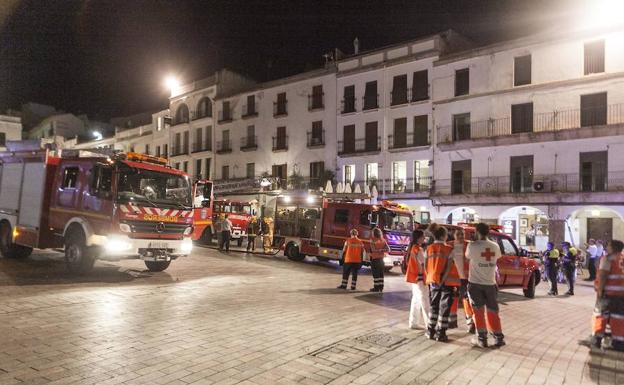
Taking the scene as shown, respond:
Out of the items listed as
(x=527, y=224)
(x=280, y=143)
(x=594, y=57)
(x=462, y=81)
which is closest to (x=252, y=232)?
(x=527, y=224)

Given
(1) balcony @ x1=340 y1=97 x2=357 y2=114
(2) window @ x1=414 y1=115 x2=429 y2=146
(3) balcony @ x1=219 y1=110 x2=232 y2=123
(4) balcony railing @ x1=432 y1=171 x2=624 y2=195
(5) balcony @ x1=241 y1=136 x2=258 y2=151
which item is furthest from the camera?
(3) balcony @ x1=219 y1=110 x2=232 y2=123

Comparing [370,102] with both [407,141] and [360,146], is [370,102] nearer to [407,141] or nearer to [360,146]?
[360,146]

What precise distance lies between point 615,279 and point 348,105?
28480 mm

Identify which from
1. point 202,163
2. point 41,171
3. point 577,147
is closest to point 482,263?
point 41,171

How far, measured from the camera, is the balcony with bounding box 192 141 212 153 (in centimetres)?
4381

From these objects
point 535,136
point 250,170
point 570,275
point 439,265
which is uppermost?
point 535,136

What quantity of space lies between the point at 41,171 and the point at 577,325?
43.1ft

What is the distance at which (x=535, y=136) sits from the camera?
86.9 ft

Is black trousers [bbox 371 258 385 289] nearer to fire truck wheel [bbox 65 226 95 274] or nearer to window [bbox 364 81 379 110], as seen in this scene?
fire truck wheel [bbox 65 226 95 274]

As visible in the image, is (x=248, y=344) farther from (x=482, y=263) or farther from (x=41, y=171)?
(x=41, y=171)

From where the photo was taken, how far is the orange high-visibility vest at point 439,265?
277 inches

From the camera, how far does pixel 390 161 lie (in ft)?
106

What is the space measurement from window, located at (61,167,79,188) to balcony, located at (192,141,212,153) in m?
31.6

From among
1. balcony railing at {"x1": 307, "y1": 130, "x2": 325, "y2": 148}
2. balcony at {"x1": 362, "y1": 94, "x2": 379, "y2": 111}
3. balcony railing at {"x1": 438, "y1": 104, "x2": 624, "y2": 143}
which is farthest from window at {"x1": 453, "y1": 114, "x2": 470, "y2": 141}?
balcony railing at {"x1": 307, "y1": 130, "x2": 325, "y2": 148}
